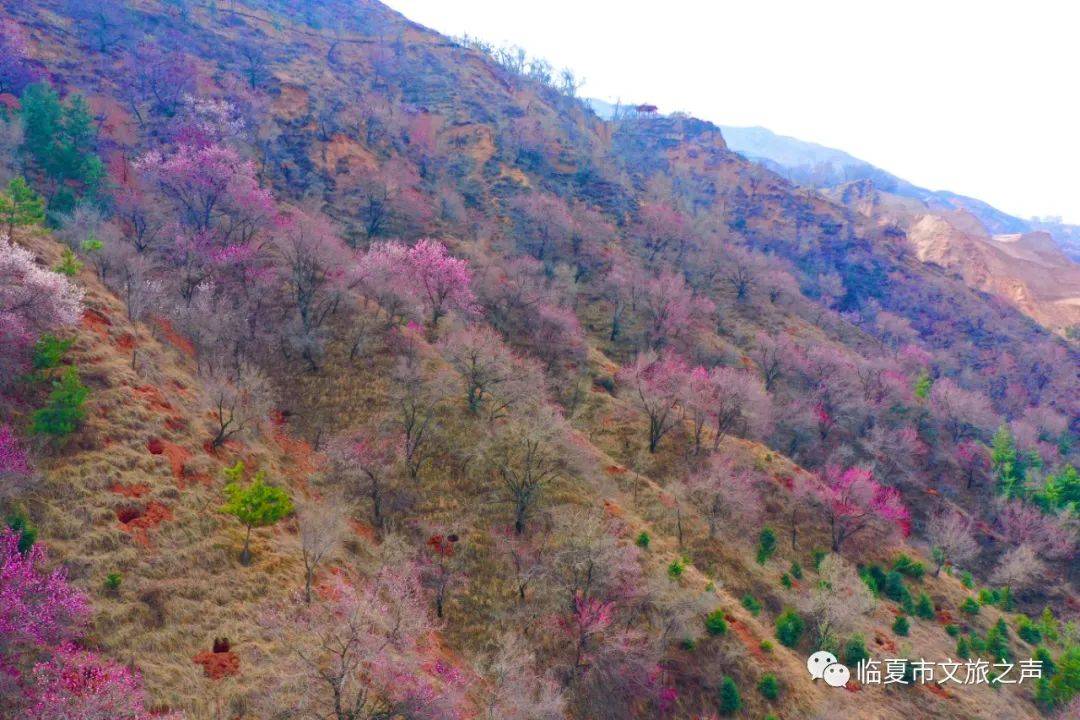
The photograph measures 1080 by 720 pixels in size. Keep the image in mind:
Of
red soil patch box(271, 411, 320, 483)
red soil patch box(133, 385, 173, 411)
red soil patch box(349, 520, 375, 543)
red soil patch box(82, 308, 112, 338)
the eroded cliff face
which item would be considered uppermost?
the eroded cliff face

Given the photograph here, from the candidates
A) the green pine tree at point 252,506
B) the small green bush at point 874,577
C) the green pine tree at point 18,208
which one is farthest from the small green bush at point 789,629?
the green pine tree at point 18,208

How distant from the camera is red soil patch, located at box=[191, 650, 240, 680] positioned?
20688 millimetres

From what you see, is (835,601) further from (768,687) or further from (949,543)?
(949,543)

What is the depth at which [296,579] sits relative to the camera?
26297 millimetres

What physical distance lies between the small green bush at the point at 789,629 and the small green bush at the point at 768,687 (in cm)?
485

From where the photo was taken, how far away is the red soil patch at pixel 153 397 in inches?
1187

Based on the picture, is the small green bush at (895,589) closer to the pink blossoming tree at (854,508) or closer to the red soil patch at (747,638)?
the pink blossoming tree at (854,508)

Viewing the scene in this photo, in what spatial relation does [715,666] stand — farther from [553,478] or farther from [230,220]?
[230,220]

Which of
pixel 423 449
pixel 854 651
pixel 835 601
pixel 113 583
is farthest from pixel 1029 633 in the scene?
pixel 113 583

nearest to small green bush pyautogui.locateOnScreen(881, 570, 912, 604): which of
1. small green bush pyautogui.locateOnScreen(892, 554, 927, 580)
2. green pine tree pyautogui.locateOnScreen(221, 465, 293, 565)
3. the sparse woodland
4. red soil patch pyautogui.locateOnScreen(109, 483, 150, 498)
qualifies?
the sparse woodland

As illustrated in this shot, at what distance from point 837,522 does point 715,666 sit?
2102 centimetres

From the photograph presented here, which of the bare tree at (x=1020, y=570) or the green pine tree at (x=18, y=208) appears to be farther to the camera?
the bare tree at (x=1020, y=570)

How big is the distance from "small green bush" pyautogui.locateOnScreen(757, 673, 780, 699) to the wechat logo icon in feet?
12.9

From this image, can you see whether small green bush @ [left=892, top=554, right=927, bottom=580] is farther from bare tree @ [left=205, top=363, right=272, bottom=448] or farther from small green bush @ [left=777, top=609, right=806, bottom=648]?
bare tree @ [left=205, top=363, right=272, bottom=448]
